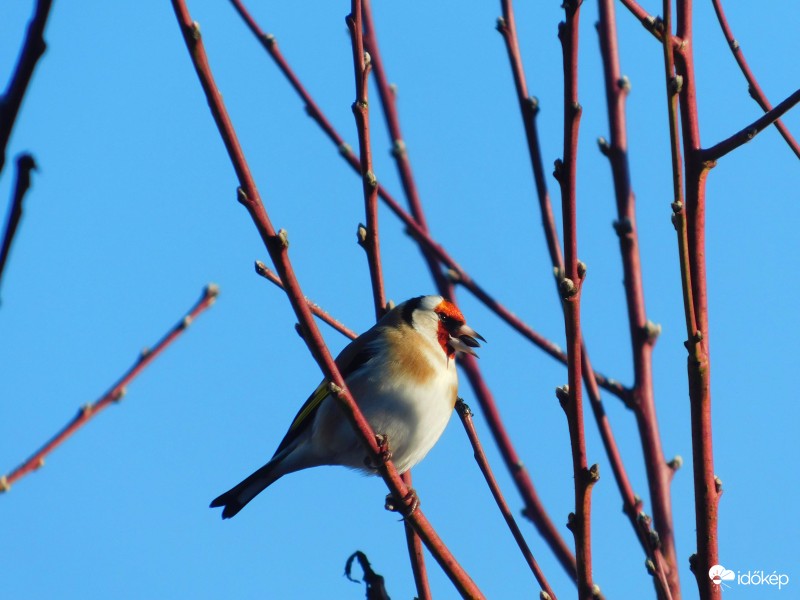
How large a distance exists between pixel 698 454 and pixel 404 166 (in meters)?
1.78

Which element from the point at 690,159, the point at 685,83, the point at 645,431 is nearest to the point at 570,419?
the point at 690,159

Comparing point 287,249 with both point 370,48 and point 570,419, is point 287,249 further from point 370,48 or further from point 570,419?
point 370,48

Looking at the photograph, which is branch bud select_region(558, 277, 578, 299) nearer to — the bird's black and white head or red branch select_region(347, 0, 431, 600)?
red branch select_region(347, 0, 431, 600)

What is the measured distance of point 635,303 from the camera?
2873 mm

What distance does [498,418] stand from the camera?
9.81ft

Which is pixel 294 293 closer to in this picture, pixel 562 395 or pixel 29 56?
pixel 562 395

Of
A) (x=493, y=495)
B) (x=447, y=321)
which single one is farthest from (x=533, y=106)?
(x=447, y=321)

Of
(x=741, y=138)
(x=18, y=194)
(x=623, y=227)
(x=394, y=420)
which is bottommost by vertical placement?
(x=18, y=194)

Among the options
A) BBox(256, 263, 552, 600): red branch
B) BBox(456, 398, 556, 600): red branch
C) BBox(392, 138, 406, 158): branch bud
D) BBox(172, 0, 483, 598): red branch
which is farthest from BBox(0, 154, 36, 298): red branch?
BBox(392, 138, 406, 158): branch bud

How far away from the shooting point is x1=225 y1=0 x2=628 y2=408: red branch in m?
2.82

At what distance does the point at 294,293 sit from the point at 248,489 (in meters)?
2.25

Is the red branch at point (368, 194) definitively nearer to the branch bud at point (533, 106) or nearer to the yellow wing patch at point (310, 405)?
the branch bud at point (533, 106)

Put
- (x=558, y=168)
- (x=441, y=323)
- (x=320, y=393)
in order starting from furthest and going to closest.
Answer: (x=441, y=323), (x=320, y=393), (x=558, y=168)

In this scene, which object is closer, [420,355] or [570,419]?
[570,419]
